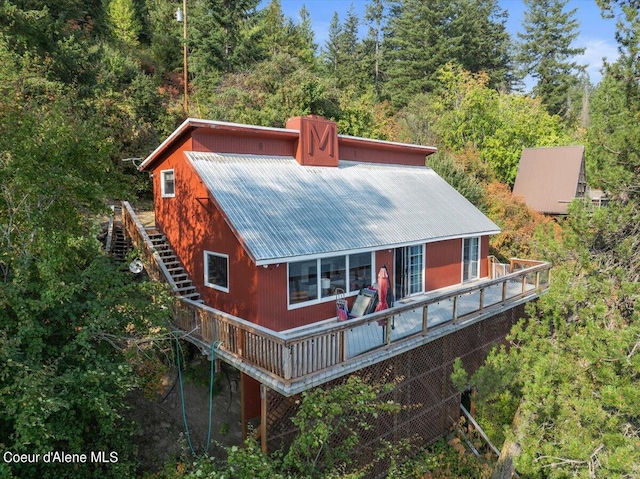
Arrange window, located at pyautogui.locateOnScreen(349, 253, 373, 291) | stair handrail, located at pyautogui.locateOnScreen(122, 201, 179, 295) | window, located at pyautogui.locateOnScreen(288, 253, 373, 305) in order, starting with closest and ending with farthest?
1. window, located at pyautogui.locateOnScreen(288, 253, 373, 305)
2. stair handrail, located at pyautogui.locateOnScreen(122, 201, 179, 295)
3. window, located at pyautogui.locateOnScreen(349, 253, 373, 291)

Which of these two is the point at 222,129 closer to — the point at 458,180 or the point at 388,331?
the point at 388,331

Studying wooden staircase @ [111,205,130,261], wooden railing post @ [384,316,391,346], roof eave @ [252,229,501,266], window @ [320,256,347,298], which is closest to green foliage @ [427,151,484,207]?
roof eave @ [252,229,501,266]

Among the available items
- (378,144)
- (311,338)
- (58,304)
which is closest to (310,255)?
(311,338)

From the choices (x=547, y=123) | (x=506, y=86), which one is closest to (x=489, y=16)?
(x=506, y=86)

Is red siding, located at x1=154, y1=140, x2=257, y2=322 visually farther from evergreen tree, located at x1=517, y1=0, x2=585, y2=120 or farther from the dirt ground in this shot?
evergreen tree, located at x1=517, y1=0, x2=585, y2=120

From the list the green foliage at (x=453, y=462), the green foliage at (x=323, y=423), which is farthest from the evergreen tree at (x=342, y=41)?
the green foliage at (x=323, y=423)

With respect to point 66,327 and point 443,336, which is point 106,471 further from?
point 443,336
